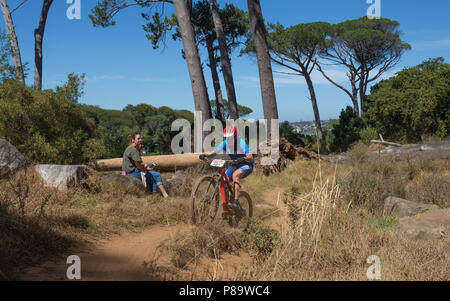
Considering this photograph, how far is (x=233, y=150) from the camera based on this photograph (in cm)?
610

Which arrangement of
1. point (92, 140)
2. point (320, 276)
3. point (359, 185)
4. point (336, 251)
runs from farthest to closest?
point (92, 140) → point (359, 185) → point (336, 251) → point (320, 276)

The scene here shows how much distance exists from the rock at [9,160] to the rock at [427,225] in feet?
19.6

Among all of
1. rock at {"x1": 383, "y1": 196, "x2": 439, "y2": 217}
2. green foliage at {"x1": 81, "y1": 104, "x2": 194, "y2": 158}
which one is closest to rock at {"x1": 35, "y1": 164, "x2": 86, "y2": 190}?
green foliage at {"x1": 81, "y1": 104, "x2": 194, "y2": 158}

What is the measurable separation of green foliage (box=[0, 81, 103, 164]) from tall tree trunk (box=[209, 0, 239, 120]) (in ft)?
24.0

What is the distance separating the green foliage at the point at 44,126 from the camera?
7.53 meters

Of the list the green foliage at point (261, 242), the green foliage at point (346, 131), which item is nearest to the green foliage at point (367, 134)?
the green foliage at point (346, 131)

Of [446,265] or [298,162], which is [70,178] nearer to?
[446,265]

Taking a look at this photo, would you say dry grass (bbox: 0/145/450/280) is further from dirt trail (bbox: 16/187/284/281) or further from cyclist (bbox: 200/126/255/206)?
cyclist (bbox: 200/126/255/206)

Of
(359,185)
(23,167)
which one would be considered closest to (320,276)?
(359,185)

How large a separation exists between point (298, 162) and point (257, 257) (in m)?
6.73

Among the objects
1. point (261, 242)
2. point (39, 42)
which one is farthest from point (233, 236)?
point (39, 42)

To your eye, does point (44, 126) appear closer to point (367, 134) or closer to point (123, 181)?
point (123, 181)

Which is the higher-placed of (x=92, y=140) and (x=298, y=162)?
(x=92, y=140)

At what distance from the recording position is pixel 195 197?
5.36 metres
